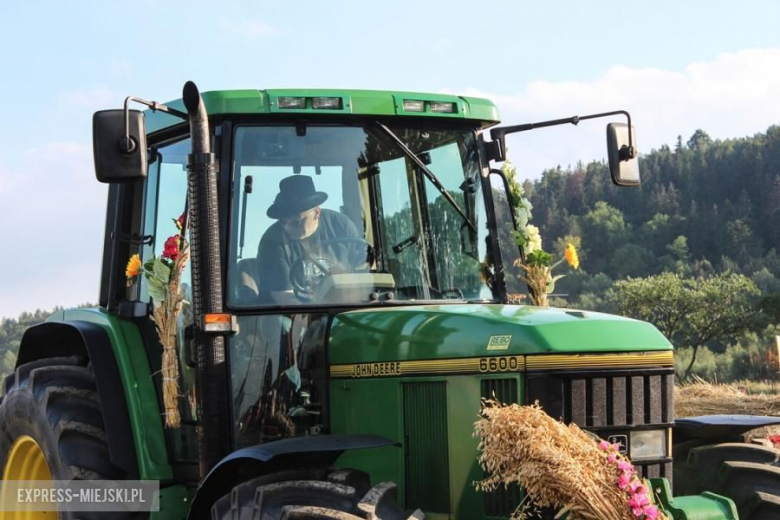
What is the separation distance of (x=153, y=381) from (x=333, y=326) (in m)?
1.23

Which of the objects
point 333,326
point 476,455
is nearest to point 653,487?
point 476,455

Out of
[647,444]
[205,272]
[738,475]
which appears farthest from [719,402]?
[205,272]

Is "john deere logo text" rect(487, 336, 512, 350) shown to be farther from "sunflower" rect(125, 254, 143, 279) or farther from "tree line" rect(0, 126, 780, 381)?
"tree line" rect(0, 126, 780, 381)

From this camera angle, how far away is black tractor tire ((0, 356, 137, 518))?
5.82 m

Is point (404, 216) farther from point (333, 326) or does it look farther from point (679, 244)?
point (679, 244)

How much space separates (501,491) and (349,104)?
2077 mm

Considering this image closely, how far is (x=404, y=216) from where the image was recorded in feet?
19.1

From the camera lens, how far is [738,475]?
5.48m

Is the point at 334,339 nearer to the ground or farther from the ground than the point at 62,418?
farther from the ground

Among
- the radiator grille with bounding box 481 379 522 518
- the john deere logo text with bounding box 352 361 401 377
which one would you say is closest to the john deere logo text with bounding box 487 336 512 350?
the radiator grille with bounding box 481 379 522 518

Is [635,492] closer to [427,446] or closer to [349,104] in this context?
[427,446]

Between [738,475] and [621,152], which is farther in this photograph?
[621,152]

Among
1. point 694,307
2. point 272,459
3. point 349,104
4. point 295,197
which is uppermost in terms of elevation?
point 349,104

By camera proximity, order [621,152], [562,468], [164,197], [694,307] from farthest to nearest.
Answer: [694,307] → [164,197] → [621,152] → [562,468]
